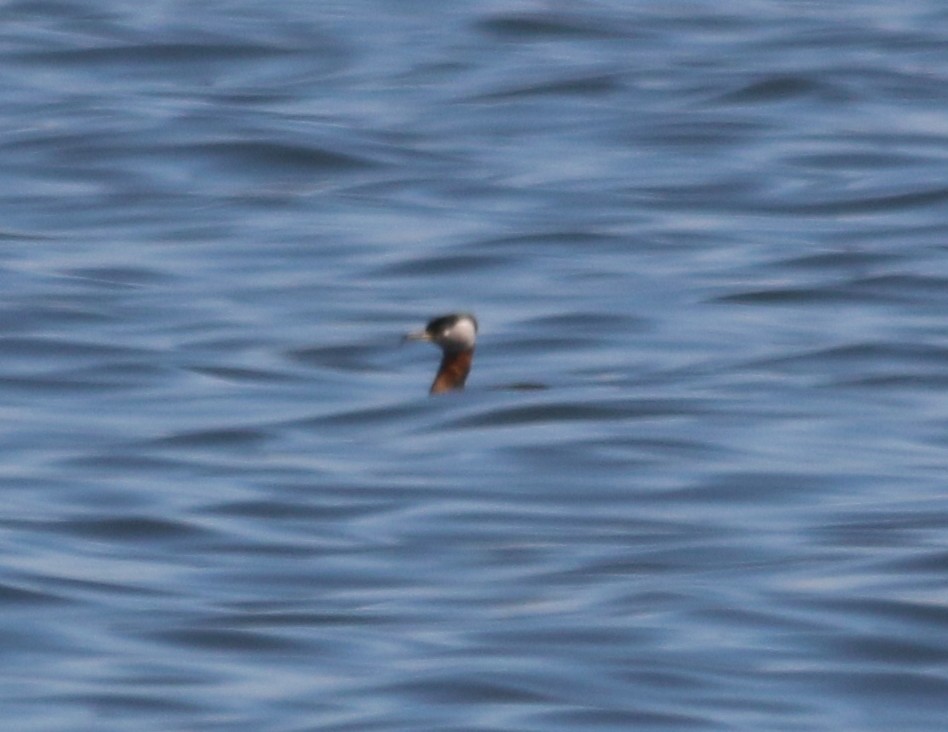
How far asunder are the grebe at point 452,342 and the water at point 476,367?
0.12 meters

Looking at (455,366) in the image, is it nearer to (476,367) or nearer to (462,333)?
(462,333)

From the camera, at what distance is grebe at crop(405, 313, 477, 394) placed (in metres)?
15.7

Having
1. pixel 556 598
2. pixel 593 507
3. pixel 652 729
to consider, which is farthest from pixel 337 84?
pixel 652 729

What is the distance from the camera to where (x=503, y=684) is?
10422 mm

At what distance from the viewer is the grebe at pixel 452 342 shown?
15.7 m

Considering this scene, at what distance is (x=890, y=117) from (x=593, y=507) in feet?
37.0

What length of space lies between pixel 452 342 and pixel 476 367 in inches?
48.0

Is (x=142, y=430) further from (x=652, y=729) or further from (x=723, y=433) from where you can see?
(x=652, y=729)

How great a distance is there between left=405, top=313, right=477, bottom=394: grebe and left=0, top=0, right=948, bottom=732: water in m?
0.12

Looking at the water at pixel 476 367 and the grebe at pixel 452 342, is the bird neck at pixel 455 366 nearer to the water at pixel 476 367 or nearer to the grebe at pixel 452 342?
the grebe at pixel 452 342

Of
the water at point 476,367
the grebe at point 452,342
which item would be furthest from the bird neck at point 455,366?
the water at point 476,367

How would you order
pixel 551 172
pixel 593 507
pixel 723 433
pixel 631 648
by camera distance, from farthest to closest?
1. pixel 551 172
2. pixel 723 433
3. pixel 593 507
4. pixel 631 648

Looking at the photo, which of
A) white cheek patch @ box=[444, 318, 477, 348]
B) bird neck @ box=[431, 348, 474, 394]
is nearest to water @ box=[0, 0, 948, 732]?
bird neck @ box=[431, 348, 474, 394]

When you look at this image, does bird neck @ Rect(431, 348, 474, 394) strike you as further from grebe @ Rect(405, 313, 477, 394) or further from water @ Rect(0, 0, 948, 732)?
water @ Rect(0, 0, 948, 732)
